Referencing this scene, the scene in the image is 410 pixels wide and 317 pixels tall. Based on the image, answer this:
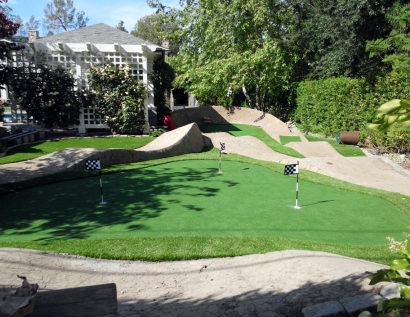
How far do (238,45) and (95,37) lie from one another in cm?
729

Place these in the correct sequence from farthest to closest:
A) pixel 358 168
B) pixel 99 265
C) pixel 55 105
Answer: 1. pixel 55 105
2. pixel 358 168
3. pixel 99 265

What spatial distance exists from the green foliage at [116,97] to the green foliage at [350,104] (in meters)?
7.99

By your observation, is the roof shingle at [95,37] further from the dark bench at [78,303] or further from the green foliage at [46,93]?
the dark bench at [78,303]

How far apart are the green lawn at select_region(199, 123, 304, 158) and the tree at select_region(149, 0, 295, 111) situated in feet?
7.15

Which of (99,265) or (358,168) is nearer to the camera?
(99,265)

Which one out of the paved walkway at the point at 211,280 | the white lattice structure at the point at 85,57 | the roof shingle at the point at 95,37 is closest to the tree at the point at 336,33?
the white lattice structure at the point at 85,57

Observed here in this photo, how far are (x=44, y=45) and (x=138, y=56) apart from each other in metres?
3.58

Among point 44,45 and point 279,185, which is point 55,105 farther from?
point 279,185

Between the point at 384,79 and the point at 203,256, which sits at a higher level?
the point at 384,79

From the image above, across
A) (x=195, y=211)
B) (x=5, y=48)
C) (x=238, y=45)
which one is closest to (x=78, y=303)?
(x=195, y=211)

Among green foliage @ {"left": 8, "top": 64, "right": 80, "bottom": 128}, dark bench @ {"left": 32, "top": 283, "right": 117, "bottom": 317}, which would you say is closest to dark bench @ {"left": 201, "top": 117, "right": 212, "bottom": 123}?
green foliage @ {"left": 8, "top": 64, "right": 80, "bottom": 128}

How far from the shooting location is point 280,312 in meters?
3.37

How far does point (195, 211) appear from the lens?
625 cm

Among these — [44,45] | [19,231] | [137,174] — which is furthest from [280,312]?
[44,45]
